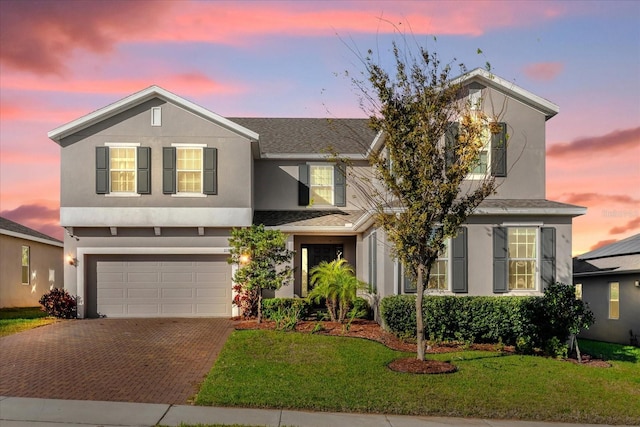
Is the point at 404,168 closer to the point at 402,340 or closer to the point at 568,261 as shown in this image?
the point at 402,340

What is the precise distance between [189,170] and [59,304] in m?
6.13

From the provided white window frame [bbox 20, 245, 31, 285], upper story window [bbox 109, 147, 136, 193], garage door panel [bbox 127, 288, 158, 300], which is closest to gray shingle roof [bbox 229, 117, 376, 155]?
upper story window [bbox 109, 147, 136, 193]

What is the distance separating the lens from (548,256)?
695 inches

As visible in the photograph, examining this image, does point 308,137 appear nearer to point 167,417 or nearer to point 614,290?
point 614,290

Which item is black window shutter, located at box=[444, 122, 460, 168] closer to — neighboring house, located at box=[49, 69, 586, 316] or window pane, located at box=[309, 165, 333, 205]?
neighboring house, located at box=[49, 69, 586, 316]

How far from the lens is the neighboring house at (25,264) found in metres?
26.8

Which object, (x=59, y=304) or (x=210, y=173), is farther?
(x=210, y=173)

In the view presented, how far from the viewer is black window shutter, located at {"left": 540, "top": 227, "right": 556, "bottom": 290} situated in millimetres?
17625

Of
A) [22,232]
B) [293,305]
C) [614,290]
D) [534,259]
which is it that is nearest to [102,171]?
[293,305]

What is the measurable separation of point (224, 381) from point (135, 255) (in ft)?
36.3

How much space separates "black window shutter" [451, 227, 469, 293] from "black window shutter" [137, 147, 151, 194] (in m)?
10.1

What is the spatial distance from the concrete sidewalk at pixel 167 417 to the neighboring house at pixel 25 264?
18318 millimetres

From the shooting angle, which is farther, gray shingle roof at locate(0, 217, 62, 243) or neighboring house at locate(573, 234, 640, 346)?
gray shingle roof at locate(0, 217, 62, 243)

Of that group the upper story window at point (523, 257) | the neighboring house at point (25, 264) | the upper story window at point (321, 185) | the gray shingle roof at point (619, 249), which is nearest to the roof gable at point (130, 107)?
the upper story window at point (321, 185)
